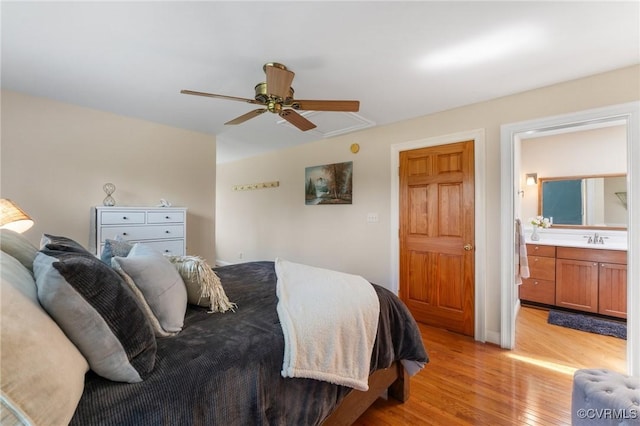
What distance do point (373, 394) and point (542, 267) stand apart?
3.23 m

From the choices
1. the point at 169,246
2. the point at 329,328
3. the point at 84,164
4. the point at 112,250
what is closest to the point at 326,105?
the point at 329,328

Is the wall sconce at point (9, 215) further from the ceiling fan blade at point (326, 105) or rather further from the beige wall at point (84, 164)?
the ceiling fan blade at point (326, 105)

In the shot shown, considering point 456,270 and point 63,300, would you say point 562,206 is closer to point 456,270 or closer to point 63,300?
point 456,270

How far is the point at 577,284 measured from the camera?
3229 mm

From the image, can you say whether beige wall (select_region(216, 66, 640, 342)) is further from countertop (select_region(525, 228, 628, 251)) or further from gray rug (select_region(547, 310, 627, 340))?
countertop (select_region(525, 228, 628, 251))

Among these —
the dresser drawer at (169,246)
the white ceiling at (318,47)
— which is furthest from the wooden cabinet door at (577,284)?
the dresser drawer at (169,246)

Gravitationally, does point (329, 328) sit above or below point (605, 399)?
above

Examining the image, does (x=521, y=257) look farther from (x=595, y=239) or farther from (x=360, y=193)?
(x=360, y=193)

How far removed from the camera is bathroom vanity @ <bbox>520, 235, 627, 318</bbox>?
2988 mm

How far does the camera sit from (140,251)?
1479mm

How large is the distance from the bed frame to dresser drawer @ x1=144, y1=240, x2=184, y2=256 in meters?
2.60

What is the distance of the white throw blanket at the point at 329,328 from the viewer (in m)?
1.16

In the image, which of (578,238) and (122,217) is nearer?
(122,217)

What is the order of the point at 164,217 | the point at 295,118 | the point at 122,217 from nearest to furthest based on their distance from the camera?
the point at 295,118 → the point at 122,217 → the point at 164,217
